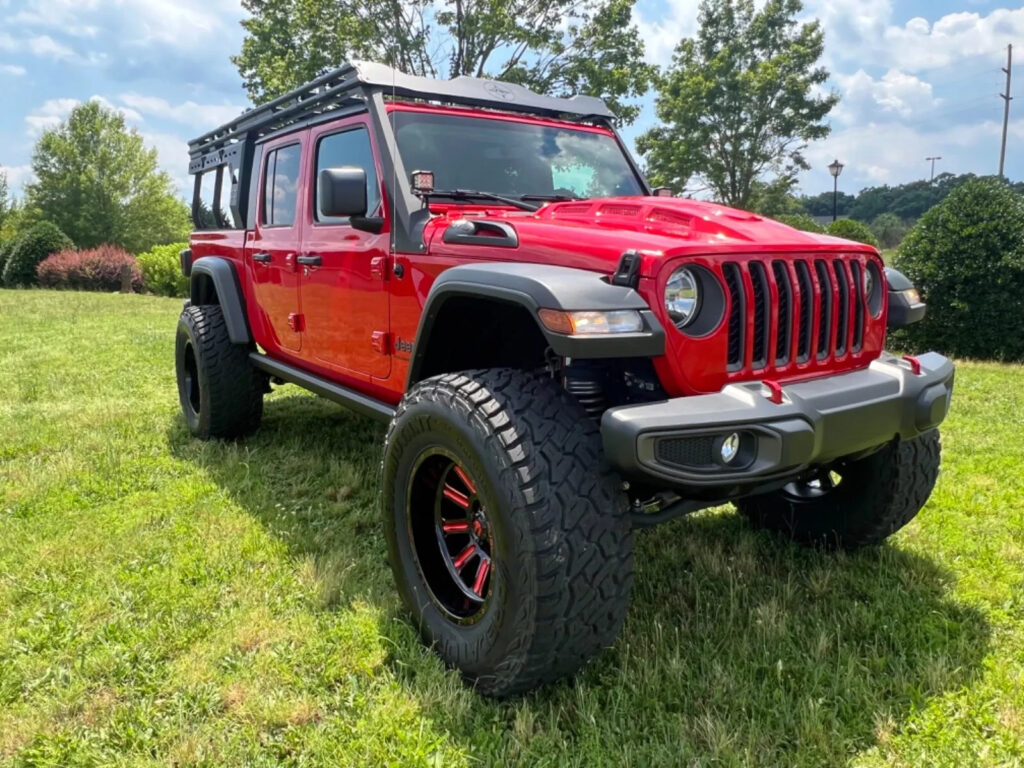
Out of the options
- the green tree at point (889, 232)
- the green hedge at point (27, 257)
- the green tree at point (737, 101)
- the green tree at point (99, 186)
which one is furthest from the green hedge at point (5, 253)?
the green tree at point (889, 232)

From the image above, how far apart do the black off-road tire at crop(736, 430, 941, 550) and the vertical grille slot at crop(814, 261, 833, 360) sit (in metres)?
0.65

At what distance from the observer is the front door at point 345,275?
10.7 feet

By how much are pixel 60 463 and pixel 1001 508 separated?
523cm

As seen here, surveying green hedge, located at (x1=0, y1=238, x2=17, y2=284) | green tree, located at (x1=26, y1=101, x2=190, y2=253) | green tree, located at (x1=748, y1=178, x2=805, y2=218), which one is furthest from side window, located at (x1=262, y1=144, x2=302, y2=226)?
green tree, located at (x1=26, y1=101, x2=190, y2=253)

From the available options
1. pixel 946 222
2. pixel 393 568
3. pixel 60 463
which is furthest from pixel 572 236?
pixel 946 222

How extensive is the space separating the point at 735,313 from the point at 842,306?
0.50m

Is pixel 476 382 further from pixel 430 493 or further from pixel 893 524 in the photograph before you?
pixel 893 524

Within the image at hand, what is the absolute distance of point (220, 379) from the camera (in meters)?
4.74

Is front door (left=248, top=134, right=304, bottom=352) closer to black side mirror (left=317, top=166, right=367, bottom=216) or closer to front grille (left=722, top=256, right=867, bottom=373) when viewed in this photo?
black side mirror (left=317, top=166, right=367, bottom=216)

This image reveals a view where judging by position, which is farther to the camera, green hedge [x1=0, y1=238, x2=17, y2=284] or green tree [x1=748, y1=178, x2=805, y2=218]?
green tree [x1=748, y1=178, x2=805, y2=218]

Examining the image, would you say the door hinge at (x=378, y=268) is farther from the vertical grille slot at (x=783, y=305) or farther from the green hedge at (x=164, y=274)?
the green hedge at (x=164, y=274)

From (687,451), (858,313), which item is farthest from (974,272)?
(687,451)

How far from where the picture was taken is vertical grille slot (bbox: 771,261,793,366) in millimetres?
2318

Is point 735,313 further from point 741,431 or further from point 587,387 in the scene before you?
point 587,387
